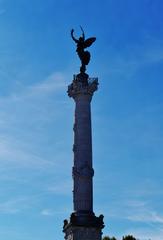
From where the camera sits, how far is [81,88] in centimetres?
4903

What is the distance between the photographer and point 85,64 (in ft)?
169

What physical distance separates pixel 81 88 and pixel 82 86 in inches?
10.4

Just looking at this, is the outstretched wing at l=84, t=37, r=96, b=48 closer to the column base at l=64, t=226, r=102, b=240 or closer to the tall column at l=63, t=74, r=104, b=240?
the tall column at l=63, t=74, r=104, b=240

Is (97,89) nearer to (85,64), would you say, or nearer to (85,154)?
(85,64)

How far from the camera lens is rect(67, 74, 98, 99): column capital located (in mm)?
48969

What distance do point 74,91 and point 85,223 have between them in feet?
40.2

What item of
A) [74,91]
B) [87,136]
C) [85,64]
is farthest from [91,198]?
[85,64]

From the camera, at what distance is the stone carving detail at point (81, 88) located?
161ft

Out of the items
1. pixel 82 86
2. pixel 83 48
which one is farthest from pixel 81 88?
pixel 83 48

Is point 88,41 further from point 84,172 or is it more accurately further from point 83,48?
point 84,172

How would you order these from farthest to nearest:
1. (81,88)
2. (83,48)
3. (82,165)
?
(83,48) → (81,88) → (82,165)

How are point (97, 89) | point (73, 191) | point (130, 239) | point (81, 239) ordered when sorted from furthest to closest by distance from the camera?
point (130, 239) < point (97, 89) < point (73, 191) < point (81, 239)

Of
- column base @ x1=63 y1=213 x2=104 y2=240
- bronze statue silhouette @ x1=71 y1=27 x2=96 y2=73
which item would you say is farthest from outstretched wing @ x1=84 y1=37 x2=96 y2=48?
column base @ x1=63 y1=213 x2=104 y2=240

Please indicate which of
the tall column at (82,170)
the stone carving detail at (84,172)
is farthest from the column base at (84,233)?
the stone carving detail at (84,172)
